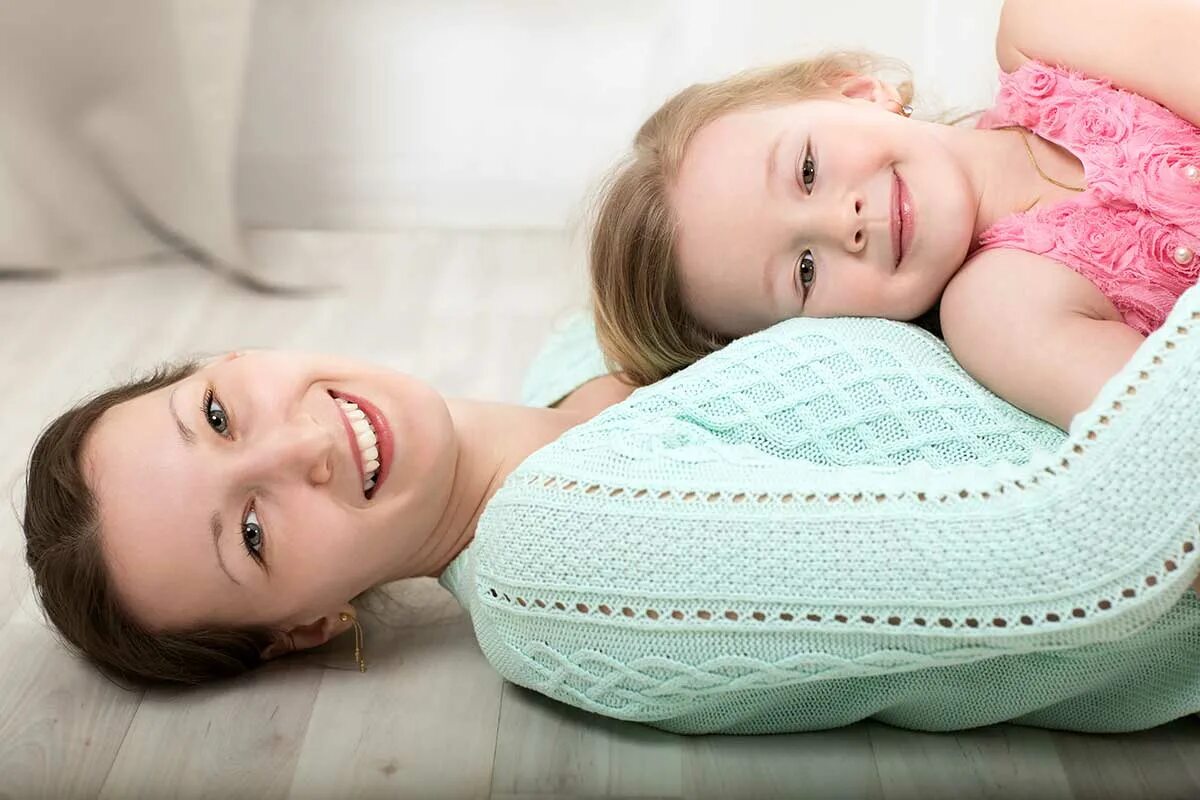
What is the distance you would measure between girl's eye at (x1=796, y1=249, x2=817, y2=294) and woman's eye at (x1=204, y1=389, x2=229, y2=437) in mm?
644

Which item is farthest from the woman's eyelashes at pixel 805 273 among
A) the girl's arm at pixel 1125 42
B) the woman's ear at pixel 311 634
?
the woman's ear at pixel 311 634

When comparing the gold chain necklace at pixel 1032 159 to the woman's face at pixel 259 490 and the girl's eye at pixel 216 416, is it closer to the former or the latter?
the woman's face at pixel 259 490

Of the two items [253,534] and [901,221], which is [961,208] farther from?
[253,534]

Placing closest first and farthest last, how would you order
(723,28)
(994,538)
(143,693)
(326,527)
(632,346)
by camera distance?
1. (994,538)
2. (326,527)
3. (143,693)
4. (632,346)
5. (723,28)

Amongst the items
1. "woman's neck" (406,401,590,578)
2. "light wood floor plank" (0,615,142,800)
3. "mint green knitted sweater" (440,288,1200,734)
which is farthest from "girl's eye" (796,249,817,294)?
"light wood floor plank" (0,615,142,800)

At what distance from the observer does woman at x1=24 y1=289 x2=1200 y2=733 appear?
1.18 metres

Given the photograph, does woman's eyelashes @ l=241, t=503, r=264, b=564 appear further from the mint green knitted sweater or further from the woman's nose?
the mint green knitted sweater

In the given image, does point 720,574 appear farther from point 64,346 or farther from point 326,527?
point 64,346

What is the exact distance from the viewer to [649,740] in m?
1.38

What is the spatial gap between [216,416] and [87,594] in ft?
0.72

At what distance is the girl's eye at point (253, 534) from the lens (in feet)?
4.51

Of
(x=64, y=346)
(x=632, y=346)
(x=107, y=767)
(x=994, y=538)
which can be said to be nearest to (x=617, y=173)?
(x=632, y=346)

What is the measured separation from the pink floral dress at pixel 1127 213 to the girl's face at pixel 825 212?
0.08m

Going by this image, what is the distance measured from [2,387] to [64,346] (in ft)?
0.49
